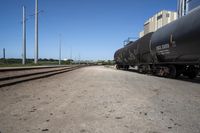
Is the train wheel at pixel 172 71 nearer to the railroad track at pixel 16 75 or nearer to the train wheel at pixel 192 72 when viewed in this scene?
the train wheel at pixel 192 72

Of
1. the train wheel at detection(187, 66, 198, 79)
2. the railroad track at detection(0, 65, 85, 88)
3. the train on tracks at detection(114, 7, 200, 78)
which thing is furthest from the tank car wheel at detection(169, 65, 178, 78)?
the railroad track at detection(0, 65, 85, 88)

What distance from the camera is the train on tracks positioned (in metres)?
11.7

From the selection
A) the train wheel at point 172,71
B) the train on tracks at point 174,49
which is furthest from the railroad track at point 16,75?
the train wheel at point 172,71

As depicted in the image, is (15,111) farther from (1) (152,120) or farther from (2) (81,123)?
(1) (152,120)

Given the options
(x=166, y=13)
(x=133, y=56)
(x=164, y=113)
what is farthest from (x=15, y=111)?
(x=166, y=13)

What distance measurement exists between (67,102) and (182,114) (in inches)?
120

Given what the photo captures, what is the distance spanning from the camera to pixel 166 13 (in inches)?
2852

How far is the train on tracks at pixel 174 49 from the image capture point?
11.7 meters

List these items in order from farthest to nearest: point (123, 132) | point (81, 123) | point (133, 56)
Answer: point (133, 56), point (81, 123), point (123, 132)

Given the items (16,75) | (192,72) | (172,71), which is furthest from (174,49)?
(16,75)

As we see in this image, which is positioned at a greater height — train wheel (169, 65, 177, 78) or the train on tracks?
the train on tracks

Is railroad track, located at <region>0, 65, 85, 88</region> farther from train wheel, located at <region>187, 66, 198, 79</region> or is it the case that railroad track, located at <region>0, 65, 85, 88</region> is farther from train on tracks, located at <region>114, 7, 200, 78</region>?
train wheel, located at <region>187, 66, 198, 79</region>

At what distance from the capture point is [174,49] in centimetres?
1400

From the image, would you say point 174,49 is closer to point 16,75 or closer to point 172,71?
point 172,71
